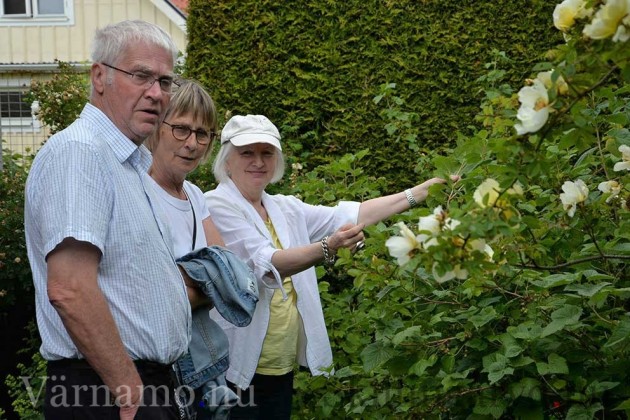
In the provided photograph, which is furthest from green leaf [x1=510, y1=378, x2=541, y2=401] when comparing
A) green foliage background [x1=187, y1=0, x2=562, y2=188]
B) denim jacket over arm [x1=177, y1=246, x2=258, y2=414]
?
green foliage background [x1=187, y1=0, x2=562, y2=188]

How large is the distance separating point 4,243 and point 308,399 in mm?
2407

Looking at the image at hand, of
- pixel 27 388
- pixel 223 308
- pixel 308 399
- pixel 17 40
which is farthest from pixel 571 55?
pixel 17 40

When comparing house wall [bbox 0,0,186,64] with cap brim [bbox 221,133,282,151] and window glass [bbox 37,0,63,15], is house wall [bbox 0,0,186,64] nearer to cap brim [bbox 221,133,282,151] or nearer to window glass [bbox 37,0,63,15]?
window glass [bbox 37,0,63,15]

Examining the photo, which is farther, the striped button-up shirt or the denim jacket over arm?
the denim jacket over arm

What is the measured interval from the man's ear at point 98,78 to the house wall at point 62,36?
46.8 ft

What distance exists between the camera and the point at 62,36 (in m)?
17.6

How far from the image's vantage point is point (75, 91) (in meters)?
7.55

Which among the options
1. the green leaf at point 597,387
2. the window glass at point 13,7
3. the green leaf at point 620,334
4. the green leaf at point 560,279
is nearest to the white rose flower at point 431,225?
the green leaf at point 620,334

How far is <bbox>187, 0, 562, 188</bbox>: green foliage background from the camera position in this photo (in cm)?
779

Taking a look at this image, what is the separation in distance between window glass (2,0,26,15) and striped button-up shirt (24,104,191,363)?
16.3m

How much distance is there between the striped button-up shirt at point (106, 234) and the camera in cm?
254

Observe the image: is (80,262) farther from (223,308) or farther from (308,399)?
(308,399)

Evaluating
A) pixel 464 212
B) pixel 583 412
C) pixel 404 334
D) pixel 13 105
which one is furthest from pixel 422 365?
pixel 13 105

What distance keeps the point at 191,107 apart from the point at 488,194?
81.3 inches
